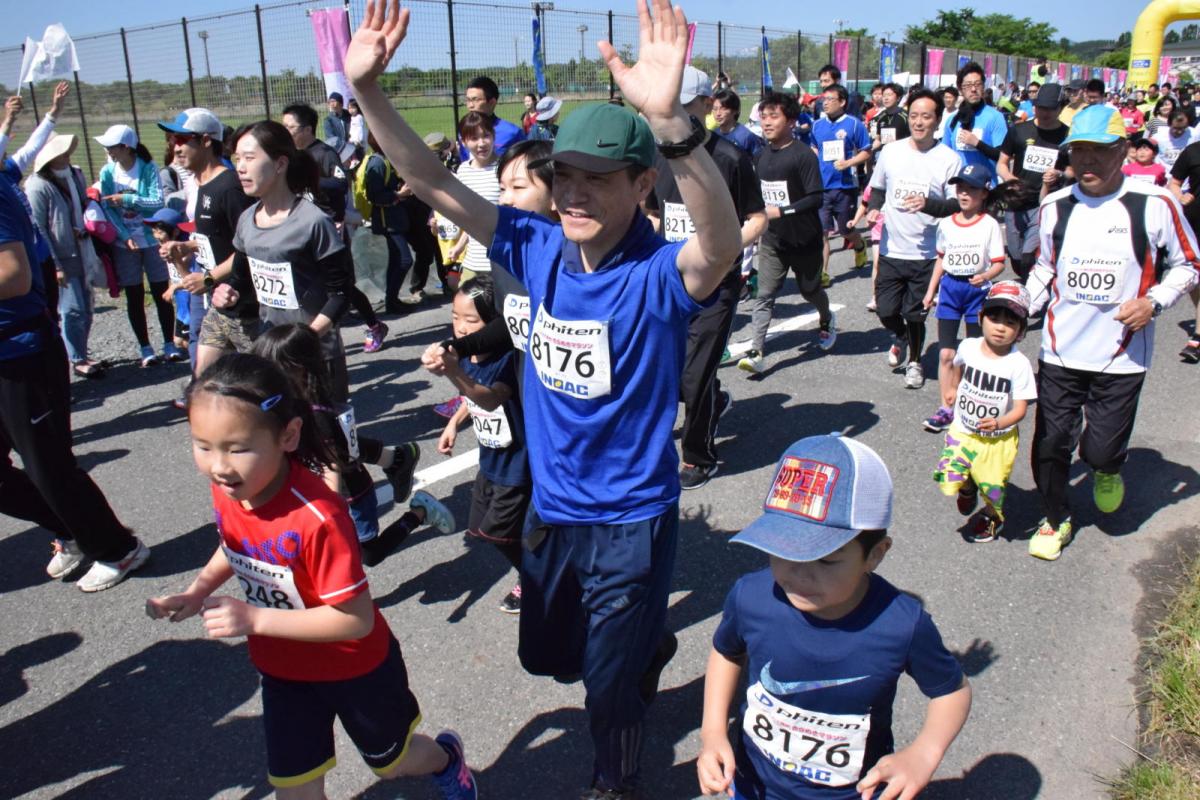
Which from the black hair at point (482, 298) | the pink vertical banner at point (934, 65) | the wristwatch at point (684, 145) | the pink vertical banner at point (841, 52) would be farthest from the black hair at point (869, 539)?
the pink vertical banner at point (934, 65)

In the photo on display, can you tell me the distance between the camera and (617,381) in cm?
246

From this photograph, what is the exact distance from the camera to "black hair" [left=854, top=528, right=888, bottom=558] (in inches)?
77.9

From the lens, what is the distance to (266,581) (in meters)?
2.35

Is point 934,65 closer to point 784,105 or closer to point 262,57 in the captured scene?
point 262,57

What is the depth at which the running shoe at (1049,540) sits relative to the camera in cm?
436

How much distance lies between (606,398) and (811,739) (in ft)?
3.30

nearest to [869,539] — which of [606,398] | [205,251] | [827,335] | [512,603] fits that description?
[606,398]

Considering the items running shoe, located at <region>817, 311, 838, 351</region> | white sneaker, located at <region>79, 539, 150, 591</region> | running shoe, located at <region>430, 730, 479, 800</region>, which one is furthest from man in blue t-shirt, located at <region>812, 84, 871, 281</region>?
running shoe, located at <region>430, 730, 479, 800</region>

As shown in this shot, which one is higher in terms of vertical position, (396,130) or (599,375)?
(396,130)

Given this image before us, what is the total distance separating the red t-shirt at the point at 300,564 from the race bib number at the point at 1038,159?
319 inches

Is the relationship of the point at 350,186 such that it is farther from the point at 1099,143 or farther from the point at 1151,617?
the point at 1151,617

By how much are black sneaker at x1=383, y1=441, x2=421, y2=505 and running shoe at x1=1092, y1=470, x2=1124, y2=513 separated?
349cm

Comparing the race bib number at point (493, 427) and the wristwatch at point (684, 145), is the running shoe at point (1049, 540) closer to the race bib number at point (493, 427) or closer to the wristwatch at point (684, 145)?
the race bib number at point (493, 427)

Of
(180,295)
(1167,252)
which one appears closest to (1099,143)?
(1167,252)
